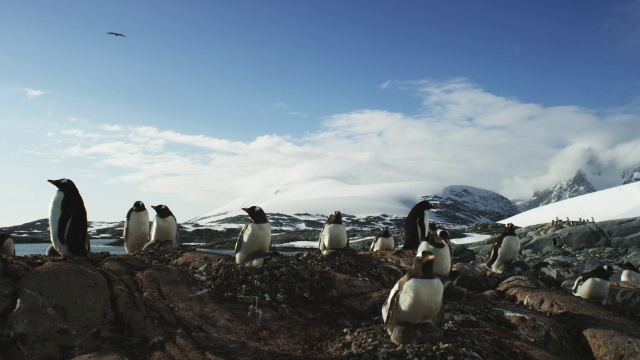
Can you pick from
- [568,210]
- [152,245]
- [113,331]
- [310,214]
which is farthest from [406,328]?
[310,214]

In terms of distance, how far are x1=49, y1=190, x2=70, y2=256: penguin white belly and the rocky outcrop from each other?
0.47 metres

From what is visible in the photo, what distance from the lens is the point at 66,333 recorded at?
774 cm

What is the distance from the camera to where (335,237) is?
13625 millimetres

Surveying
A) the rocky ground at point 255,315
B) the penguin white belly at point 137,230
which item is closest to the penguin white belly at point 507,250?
the rocky ground at point 255,315

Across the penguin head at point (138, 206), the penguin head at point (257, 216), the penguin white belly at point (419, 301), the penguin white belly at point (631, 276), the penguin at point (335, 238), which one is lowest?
the penguin white belly at point (631, 276)

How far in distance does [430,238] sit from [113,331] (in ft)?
23.2

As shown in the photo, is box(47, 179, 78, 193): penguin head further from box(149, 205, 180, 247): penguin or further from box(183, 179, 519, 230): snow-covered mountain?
box(183, 179, 519, 230): snow-covered mountain

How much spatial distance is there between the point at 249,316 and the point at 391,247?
1092 centimetres

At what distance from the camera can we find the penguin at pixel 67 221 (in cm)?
983

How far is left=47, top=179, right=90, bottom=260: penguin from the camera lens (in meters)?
9.83

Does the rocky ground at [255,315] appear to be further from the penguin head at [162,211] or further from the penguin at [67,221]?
the penguin head at [162,211]

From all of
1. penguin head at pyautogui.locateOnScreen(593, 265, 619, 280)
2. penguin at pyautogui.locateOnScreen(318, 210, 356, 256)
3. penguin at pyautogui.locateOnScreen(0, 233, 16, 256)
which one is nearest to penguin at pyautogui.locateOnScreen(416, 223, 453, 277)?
penguin at pyautogui.locateOnScreen(318, 210, 356, 256)

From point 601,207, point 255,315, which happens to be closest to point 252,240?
point 255,315

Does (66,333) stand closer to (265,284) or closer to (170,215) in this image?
(265,284)
